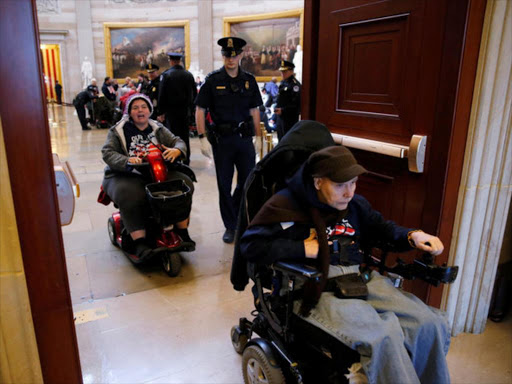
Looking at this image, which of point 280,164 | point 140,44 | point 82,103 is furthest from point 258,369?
point 140,44

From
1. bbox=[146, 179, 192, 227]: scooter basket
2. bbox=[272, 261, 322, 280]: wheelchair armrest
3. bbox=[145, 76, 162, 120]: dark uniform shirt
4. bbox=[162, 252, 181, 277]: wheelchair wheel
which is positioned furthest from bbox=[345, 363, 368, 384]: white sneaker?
bbox=[145, 76, 162, 120]: dark uniform shirt

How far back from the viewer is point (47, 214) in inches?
49.5

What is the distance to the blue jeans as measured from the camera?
4.95ft

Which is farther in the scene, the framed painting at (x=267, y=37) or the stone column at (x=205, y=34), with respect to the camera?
the stone column at (x=205, y=34)

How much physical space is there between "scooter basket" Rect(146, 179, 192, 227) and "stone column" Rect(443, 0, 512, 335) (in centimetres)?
194

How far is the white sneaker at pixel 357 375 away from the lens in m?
1.54

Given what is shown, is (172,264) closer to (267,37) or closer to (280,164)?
(280,164)

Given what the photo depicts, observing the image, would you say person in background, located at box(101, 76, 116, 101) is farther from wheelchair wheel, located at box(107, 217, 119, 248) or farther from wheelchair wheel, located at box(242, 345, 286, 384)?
wheelchair wheel, located at box(242, 345, 286, 384)

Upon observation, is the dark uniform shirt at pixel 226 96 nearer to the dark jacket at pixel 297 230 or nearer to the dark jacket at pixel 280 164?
the dark jacket at pixel 280 164

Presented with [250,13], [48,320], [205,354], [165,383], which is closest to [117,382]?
[165,383]

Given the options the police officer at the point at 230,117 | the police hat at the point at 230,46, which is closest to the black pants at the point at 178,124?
the police officer at the point at 230,117

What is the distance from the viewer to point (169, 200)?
334 cm

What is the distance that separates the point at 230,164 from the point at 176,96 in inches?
111

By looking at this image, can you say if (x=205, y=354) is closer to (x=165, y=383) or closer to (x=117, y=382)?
(x=165, y=383)
